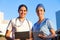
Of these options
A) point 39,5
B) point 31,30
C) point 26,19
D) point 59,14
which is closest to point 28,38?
point 31,30

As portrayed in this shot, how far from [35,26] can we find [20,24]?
0.21 meters

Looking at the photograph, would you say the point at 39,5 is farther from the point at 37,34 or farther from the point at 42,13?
the point at 37,34

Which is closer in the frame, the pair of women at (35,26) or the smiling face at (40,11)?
the pair of women at (35,26)

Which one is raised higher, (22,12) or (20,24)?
(22,12)

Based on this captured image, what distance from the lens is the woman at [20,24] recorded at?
89.7 inches

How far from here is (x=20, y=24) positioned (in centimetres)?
230

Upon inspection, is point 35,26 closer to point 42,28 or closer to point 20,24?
point 42,28

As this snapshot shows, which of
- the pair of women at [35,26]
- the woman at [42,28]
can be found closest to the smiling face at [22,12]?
the pair of women at [35,26]

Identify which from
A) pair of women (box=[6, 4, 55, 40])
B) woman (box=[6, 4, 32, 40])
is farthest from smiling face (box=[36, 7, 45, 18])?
woman (box=[6, 4, 32, 40])

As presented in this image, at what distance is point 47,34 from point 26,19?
37 centimetres

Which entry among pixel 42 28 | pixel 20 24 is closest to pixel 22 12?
pixel 20 24

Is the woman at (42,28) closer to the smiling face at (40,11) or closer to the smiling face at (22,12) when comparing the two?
the smiling face at (40,11)

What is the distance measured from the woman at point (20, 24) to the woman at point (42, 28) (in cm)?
10

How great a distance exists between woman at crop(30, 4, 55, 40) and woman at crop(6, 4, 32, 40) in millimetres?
103
